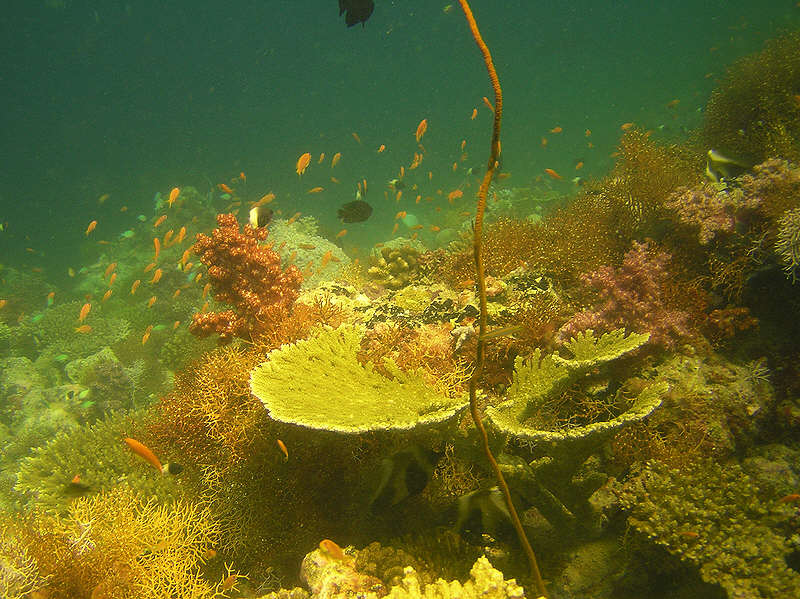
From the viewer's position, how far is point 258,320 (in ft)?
16.2

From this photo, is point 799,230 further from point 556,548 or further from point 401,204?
point 401,204

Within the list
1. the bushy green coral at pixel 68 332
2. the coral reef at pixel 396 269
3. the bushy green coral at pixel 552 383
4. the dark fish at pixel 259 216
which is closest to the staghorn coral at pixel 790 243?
the bushy green coral at pixel 552 383

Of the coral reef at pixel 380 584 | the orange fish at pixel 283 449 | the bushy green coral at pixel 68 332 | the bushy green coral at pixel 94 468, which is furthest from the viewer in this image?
the bushy green coral at pixel 68 332

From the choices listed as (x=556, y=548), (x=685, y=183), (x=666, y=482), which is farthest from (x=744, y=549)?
(x=685, y=183)

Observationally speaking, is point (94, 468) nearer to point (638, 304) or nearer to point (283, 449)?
point (283, 449)

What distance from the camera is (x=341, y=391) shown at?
310 cm

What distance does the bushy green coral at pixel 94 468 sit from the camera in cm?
460

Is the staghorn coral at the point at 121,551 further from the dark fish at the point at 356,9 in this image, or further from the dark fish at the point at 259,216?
the dark fish at the point at 356,9

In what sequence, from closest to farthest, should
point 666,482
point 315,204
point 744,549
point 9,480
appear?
point 744,549 < point 666,482 < point 9,480 < point 315,204

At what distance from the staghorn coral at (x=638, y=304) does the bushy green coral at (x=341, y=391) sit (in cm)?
203

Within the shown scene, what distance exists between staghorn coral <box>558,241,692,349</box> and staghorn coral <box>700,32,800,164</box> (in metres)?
3.17

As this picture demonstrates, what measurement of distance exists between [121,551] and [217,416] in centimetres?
133

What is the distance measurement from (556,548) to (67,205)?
70.4 meters

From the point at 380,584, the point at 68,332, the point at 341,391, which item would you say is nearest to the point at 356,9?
the point at 341,391
